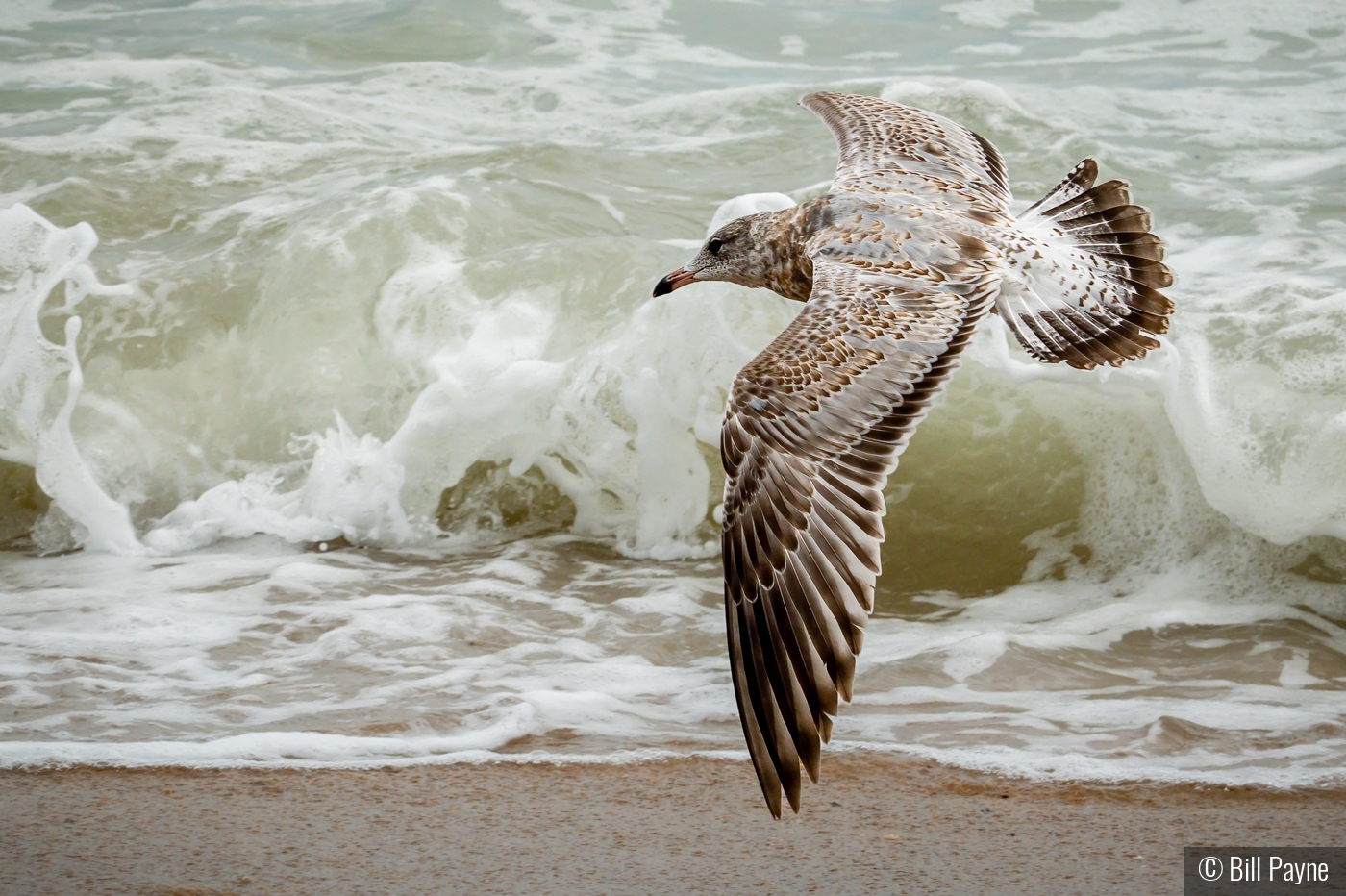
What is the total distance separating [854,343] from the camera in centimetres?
346

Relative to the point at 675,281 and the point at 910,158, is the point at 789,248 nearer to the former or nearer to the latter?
the point at 675,281

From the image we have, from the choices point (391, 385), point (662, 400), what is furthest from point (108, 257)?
point (662, 400)

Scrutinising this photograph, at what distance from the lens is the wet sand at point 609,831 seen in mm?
2824

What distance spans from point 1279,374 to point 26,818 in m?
4.49

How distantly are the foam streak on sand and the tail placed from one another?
3.24 feet

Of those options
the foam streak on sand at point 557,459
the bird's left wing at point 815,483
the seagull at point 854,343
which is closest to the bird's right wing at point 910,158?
the seagull at point 854,343

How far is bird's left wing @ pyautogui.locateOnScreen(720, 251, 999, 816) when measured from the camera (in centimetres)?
287

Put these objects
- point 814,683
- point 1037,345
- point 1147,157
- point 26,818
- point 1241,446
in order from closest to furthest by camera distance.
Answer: point 814,683 < point 26,818 < point 1037,345 < point 1241,446 < point 1147,157

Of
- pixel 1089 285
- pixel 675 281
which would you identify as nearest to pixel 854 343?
pixel 1089 285

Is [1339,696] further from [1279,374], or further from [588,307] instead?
[588,307]

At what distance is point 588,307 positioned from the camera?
6.65m

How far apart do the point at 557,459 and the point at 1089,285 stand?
254 centimetres

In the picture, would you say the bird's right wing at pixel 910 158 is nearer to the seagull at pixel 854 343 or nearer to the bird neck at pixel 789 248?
the seagull at pixel 854 343

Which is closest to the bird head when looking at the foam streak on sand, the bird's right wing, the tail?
the bird's right wing
